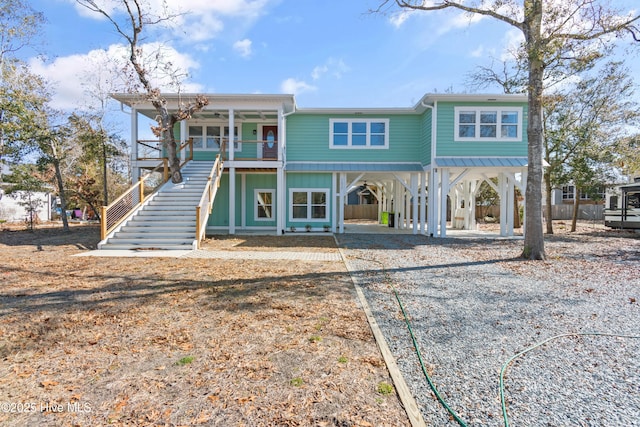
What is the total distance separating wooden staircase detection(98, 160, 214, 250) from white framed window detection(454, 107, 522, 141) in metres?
10.6

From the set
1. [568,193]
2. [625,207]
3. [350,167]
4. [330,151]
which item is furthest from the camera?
[568,193]

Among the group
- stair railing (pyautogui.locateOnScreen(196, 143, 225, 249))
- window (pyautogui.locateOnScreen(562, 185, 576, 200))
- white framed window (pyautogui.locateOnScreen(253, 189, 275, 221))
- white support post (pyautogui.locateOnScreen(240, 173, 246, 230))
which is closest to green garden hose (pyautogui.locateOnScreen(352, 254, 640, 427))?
stair railing (pyautogui.locateOnScreen(196, 143, 225, 249))

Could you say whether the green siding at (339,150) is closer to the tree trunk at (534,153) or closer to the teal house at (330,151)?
the teal house at (330,151)

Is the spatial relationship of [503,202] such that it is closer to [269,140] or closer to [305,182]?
[305,182]

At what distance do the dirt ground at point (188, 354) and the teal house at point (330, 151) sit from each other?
8755 millimetres

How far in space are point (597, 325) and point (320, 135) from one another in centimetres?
1296

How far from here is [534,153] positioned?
8633 mm

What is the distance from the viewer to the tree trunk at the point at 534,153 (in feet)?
27.4

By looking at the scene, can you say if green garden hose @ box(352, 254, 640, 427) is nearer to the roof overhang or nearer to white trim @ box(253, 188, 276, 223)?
the roof overhang

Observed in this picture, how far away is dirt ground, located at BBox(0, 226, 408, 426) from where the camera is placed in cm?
226

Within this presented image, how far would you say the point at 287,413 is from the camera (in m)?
2.23

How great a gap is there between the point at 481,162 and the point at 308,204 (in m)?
7.44

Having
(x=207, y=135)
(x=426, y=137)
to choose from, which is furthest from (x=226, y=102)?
(x=426, y=137)

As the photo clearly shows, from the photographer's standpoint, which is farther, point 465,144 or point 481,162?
point 465,144
